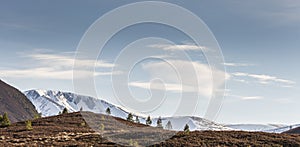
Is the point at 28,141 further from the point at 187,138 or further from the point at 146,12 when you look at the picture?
the point at 146,12

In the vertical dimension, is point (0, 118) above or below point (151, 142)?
above

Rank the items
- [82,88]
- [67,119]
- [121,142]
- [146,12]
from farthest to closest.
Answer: [67,119] → [121,142] → [146,12] → [82,88]

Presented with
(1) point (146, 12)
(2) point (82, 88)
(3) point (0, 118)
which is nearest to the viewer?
(2) point (82, 88)

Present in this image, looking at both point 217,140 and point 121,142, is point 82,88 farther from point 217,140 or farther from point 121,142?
point 217,140

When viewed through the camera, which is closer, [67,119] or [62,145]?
[62,145]

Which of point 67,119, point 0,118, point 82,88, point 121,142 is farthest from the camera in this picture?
point 67,119

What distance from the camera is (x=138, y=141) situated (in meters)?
51.0

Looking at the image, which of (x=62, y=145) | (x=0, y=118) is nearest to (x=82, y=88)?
(x=62, y=145)

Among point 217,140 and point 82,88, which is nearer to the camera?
point 82,88

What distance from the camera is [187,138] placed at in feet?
171

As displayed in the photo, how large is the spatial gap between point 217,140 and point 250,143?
14.8 feet

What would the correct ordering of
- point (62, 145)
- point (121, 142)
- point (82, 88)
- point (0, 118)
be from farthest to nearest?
point (0, 118) → point (121, 142) → point (62, 145) → point (82, 88)

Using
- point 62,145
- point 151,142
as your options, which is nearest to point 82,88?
point 62,145

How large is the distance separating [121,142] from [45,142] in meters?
10.0
